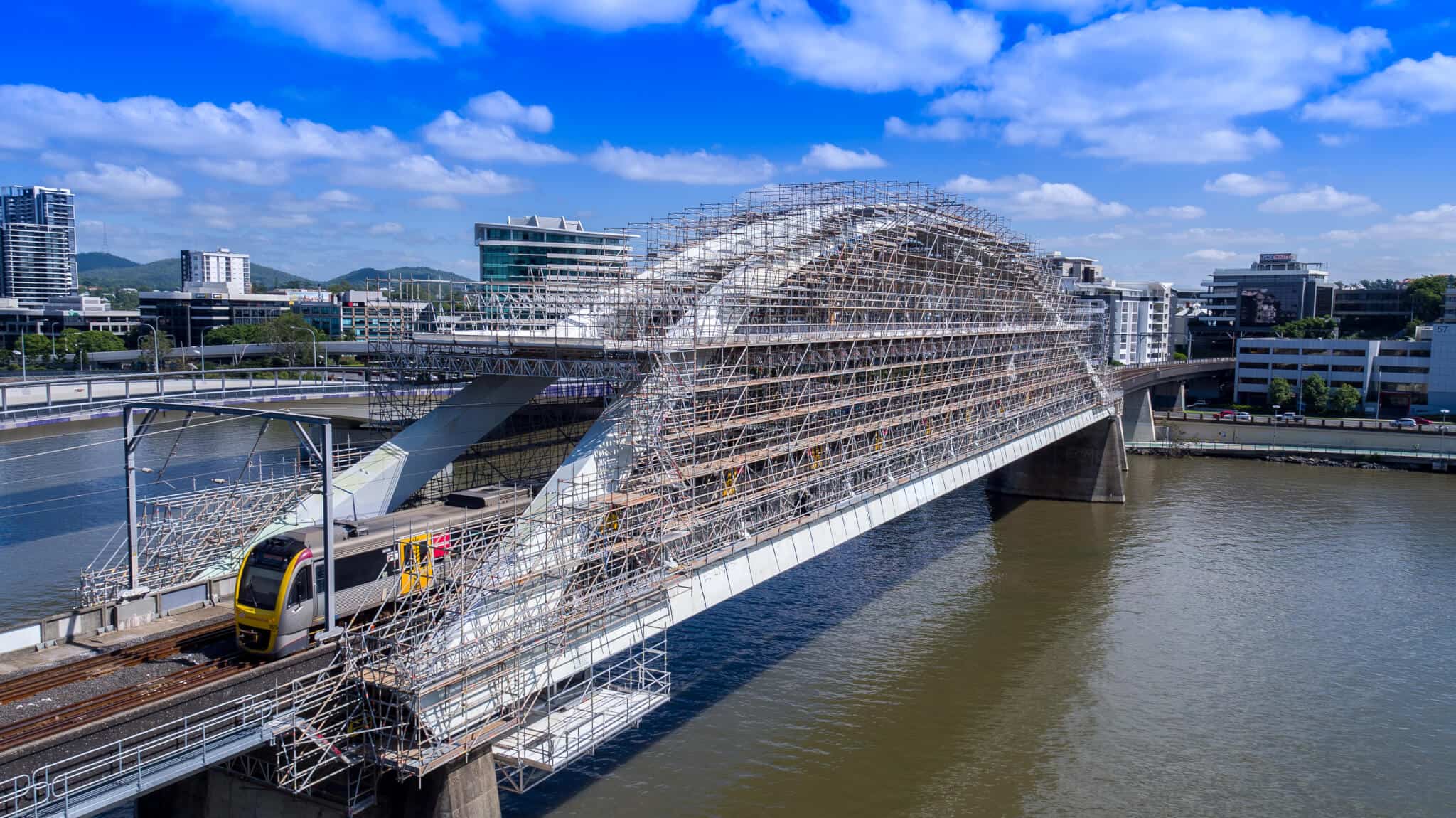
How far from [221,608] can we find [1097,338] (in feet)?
157

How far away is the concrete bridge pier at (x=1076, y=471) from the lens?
43.5 metres

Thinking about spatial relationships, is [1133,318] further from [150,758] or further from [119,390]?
[150,758]

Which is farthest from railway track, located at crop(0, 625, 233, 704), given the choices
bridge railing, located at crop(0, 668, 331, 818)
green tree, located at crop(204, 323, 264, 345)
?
green tree, located at crop(204, 323, 264, 345)

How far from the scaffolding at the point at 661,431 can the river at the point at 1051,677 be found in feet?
7.54

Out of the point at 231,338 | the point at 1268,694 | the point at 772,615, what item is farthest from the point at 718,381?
the point at 231,338

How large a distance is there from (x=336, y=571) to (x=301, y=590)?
0.91 m

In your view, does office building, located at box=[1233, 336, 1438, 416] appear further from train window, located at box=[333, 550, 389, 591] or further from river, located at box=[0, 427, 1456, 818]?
train window, located at box=[333, 550, 389, 591]

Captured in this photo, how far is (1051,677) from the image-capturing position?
23062mm

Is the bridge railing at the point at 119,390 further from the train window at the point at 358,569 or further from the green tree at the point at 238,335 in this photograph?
the train window at the point at 358,569

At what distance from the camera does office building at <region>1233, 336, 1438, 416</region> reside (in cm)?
6794

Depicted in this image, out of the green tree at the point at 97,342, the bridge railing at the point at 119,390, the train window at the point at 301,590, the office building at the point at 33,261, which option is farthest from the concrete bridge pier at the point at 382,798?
the office building at the point at 33,261

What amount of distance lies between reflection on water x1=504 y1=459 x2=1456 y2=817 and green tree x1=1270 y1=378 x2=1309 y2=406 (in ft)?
125

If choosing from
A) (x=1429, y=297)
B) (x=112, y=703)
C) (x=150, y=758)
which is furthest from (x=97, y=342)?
(x=1429, y=297)

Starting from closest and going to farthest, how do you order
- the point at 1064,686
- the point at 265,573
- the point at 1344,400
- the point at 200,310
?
the point at 265,573
the point at 1064,686
the point at 1344,400
the point at 200,310
